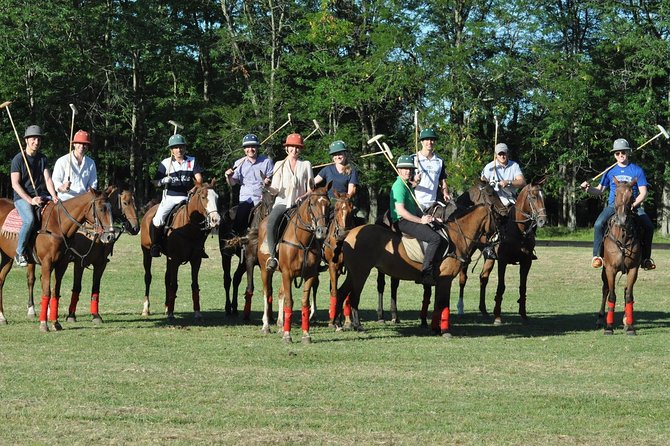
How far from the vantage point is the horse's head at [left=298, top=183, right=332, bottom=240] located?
14477mm

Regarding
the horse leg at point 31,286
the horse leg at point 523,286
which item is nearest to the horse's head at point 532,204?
the horse leg at point 523,286

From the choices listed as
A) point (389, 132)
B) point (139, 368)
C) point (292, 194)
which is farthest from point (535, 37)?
point (139, 368)

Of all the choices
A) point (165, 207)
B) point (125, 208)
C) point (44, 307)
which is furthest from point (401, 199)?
point (44, 307)

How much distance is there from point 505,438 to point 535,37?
1894 inches

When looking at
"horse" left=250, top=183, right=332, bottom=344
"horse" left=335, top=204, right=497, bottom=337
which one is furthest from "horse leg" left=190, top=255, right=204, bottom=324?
"horse" left=250, top=183, right=332, bottom=344

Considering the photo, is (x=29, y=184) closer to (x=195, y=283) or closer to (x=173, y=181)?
(x=173, y=181)

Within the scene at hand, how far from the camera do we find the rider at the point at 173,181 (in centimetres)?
1831

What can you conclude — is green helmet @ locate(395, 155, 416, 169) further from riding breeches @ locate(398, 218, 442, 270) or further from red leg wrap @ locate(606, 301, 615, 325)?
red leg wrap @ locate(606, 301, 615, 325)

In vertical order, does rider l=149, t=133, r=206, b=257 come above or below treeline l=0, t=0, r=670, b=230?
Result: below

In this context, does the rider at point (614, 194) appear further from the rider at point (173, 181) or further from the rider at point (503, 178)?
the rider at point (173, 181)

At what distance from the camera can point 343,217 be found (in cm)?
1455

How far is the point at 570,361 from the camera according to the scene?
13.6m

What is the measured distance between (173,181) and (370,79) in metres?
38.6

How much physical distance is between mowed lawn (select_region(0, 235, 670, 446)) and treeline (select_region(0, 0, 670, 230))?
3522cm
